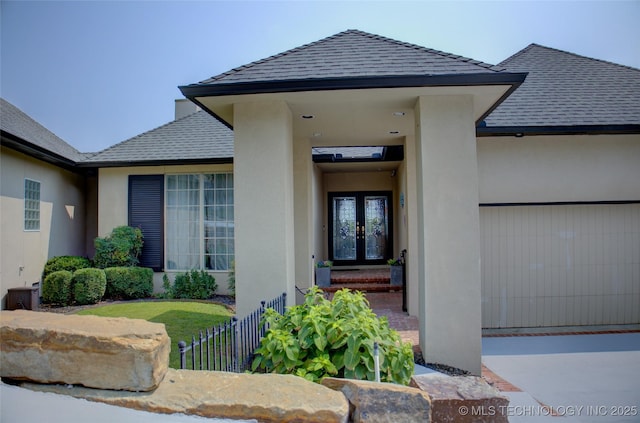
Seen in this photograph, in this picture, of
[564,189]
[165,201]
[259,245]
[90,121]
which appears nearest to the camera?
[259,245]

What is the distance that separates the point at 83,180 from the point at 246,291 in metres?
8.71

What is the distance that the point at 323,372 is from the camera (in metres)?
3.76

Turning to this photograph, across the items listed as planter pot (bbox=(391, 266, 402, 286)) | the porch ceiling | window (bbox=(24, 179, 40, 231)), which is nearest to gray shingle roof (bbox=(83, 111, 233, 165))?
window (bbox=(24, 179, 40, 231))

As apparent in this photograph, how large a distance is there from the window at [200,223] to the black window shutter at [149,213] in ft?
0.58

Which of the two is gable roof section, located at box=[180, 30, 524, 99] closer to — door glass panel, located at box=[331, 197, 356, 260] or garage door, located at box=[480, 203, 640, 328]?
garage door, located at box=[480, 203, 640, 328]

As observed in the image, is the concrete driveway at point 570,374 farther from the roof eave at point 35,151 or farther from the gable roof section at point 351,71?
the roof eave at point 35,151

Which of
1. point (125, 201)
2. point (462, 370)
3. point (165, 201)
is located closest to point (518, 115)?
point (462, 370)

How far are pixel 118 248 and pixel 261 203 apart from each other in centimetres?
619

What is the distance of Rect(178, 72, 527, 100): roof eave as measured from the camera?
217 inches

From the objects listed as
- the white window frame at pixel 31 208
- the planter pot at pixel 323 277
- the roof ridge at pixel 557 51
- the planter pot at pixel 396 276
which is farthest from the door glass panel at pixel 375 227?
the white window frame at pixel 31 208

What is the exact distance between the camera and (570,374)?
232 inches

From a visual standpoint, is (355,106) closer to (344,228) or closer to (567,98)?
(567,98)

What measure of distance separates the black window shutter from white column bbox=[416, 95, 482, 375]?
7.73 metres

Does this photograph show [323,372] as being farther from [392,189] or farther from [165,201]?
[392,189]
